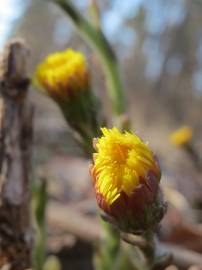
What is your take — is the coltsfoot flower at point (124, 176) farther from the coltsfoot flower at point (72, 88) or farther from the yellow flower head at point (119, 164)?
the coltsfoot flower at point (72, 88)

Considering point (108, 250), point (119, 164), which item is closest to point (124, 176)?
point (119, 164)

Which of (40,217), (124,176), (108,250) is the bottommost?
(124,176)

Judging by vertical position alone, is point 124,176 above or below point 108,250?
below

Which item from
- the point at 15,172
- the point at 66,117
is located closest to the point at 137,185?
the point at 15,172

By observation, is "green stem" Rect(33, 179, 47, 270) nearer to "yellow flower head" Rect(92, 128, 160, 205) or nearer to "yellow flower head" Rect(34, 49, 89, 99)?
"yellow flower head" Rect(34, 49, 89, 99)

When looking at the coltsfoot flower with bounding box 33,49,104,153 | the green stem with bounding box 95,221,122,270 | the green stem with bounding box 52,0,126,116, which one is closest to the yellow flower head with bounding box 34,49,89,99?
the coltsfoot flower with bounding box 33,49,104,153

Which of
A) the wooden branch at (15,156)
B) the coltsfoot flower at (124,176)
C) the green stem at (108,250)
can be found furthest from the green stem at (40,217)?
the coltsfoot flower at (124,176)

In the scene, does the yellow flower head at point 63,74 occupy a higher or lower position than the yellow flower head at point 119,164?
higher

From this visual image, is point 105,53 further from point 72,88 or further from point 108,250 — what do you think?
point 108,250
